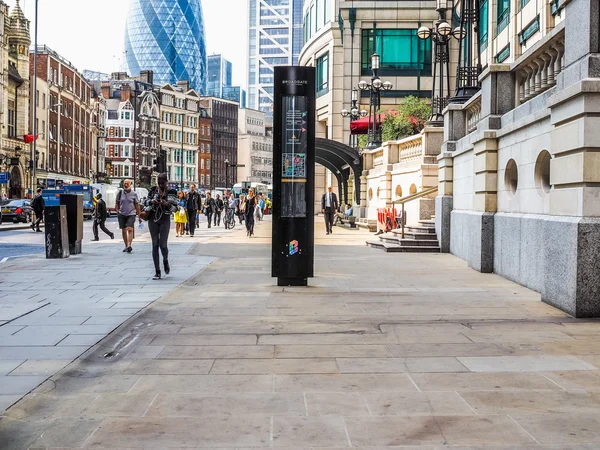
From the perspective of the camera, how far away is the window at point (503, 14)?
122 ft

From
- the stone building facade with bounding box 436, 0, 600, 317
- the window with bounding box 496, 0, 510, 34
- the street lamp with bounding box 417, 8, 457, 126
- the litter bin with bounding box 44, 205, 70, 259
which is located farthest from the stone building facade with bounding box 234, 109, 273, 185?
the stone building facade with bounding box 436, 0, 600, 317

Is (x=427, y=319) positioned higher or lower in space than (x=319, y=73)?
lower

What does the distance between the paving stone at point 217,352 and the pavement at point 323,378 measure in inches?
0.7

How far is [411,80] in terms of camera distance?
5581cm

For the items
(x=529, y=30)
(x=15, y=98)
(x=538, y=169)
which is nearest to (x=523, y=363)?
(x=538, y=169)

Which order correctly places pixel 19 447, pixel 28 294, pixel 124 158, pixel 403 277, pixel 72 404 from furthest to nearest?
pixel 124 158
pixel 403 277
pixel 28 294
pixel 72 404
pixel 19 447

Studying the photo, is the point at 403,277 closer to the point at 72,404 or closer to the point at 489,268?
the point at 489,268

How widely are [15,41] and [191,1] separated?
5292 inches

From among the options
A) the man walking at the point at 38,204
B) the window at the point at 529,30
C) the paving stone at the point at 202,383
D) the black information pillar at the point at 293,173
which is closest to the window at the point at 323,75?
the window at the point at 529,30

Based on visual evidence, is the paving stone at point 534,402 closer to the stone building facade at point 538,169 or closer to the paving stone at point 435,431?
the paving stone at point 435,431

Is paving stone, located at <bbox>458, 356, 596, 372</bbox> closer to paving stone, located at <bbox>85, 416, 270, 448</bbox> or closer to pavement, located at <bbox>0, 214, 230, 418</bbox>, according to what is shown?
paving stone, located at <bbox>85, 416, 270, 448</bbox>

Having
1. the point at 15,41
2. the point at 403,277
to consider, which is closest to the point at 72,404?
the point at 403,277

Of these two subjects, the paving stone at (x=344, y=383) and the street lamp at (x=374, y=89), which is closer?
the paving stone at (x=344, y=383)

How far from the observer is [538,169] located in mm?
11414
